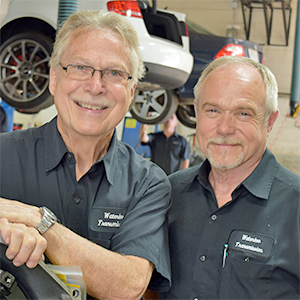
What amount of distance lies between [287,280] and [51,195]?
83 centimetres

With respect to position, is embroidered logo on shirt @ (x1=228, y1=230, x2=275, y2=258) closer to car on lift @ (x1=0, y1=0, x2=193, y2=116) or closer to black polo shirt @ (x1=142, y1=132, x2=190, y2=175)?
car on lift @ (x1=0, y1=0, x2=193, y2=116)

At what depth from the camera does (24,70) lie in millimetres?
3273

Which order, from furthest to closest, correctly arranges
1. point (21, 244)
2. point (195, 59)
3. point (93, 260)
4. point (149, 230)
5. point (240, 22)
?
point (240, 22) → point (195, 59) → point (149, 230) → point (93, 260) → point (21, 244)

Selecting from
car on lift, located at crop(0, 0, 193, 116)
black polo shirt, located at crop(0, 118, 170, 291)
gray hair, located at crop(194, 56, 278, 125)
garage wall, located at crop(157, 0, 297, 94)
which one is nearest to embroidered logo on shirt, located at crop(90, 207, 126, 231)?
black polo shirt, located at crop(0, 118, 170, 291)

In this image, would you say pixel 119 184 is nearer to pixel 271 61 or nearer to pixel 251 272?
pixel 251 272

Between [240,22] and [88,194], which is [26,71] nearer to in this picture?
[88,194]

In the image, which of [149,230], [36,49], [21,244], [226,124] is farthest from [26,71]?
[21,244]

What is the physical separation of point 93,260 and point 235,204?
604 mm

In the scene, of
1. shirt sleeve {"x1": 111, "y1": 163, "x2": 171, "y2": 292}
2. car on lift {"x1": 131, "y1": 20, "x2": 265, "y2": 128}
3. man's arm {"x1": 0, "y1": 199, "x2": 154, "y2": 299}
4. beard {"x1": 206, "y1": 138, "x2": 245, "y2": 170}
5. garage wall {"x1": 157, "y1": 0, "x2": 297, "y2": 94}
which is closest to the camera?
man's arm {"x1": 0, "y1": 199, "x2": 154, "y2": 299}

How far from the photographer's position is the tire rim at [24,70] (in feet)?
10.7

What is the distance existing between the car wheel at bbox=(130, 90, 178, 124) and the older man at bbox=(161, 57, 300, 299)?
3.04 meters

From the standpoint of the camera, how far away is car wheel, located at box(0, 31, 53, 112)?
10.6ft

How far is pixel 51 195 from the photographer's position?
1.26 m

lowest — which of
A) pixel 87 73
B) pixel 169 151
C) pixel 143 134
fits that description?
pixel 169 151
